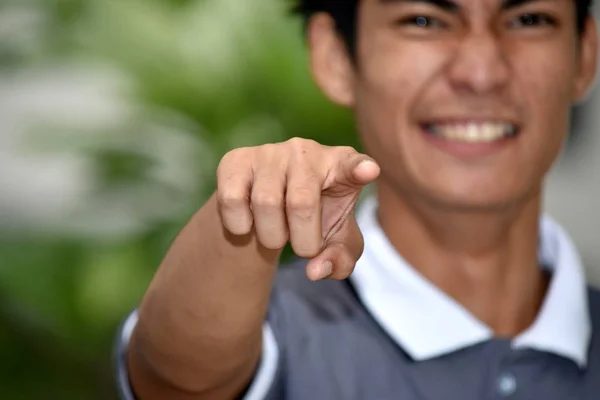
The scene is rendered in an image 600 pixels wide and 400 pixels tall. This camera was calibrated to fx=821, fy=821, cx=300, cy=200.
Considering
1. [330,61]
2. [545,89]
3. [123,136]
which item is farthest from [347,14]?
[123,136]

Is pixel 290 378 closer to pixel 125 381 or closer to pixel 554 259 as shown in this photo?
pixel 125 381

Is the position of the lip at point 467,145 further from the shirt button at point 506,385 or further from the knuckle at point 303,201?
the knuckle at point 303,201

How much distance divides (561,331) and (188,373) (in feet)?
0.99

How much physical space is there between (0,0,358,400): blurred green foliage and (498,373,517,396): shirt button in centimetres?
35

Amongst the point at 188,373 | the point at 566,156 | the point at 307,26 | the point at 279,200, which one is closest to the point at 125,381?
the point at 188,373

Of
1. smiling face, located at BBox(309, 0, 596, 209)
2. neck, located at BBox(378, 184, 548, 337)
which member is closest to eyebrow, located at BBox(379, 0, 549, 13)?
Answer: smiling face, located at BBox(309, 0, 596, 209)

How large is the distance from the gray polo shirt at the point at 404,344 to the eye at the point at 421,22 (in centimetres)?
16

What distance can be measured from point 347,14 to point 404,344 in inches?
10.3

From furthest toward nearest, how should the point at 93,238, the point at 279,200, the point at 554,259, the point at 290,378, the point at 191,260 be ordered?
the point at 93,238
the point at 554,259
the point at 290,378
the point at 191,260
the point at 279,200

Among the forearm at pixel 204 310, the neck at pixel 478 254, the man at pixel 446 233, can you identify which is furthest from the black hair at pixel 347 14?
the forearm at pixel 204 310

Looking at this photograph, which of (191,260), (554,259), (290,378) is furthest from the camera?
(554,259)

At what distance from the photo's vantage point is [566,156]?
883mm

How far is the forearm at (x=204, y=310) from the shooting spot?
439mm

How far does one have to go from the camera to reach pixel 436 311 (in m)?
0.62
